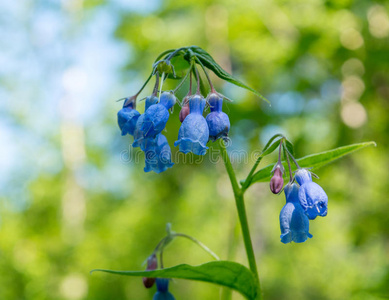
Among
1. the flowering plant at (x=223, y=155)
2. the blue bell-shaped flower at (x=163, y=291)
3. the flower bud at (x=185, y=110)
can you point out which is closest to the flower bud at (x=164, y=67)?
the flowering plant at (x=223, y=155)

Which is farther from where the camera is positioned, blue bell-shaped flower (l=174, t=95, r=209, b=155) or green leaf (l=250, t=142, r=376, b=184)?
green leaf (l=250, t=142, r=376, b=184)

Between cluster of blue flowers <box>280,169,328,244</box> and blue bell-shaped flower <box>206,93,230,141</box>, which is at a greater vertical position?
blue bell-shaped flower <box>206,93,230,141</box>

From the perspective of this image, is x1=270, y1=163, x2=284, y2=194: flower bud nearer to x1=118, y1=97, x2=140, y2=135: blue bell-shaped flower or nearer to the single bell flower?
the single bell flower

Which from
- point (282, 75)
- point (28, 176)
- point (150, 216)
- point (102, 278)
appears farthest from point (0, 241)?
point (28, 176)

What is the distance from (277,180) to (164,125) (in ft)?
1.56

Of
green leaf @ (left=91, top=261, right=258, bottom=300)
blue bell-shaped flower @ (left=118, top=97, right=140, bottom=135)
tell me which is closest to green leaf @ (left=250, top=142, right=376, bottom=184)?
green leaf @ (left=91, top=261, right=258, bottom=300)

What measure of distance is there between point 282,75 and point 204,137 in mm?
3101

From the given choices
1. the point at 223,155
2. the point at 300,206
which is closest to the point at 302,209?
the point at 300,206

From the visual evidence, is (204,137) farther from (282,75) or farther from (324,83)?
(282,75)

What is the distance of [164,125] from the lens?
1.44 metres

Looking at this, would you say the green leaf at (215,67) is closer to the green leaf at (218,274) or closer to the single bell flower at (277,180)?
the single bell flower at (277,180)

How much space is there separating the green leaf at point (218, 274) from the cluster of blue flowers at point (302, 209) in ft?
0.65

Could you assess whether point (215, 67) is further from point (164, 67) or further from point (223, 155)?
point (223, 155)

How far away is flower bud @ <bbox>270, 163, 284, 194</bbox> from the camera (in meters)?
1.44
